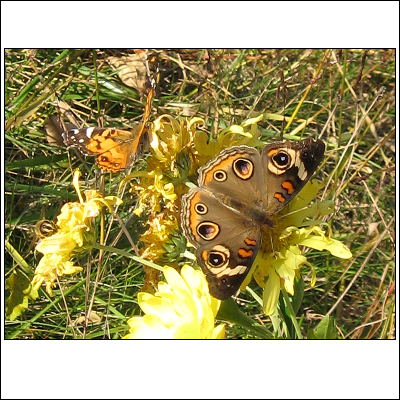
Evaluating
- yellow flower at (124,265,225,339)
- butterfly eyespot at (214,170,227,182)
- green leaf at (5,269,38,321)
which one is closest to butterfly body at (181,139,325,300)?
butterfly eyespot at (214,170,227,182)

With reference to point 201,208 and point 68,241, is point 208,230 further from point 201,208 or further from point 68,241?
point 68,241

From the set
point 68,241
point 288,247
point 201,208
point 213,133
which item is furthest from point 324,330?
point 213,133

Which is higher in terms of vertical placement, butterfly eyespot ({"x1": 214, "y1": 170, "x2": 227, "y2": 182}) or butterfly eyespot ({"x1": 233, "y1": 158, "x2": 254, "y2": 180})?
butterfly eyespot ({"x1": 233, "y1": 158, "x2": 254, "y2": 180})

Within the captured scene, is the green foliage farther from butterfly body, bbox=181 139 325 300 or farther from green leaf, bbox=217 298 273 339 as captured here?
butterfly body, bbox=181 139 325 300

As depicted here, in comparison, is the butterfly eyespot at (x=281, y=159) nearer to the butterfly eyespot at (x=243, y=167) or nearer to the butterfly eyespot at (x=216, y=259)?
the butterfly eyespot at (x=243, y=167)

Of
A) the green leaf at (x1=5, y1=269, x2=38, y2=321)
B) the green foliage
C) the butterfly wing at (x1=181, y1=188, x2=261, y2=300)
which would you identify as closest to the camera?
the butterfly wing at (x1=181, y1=188, x2=261, y2=300)
